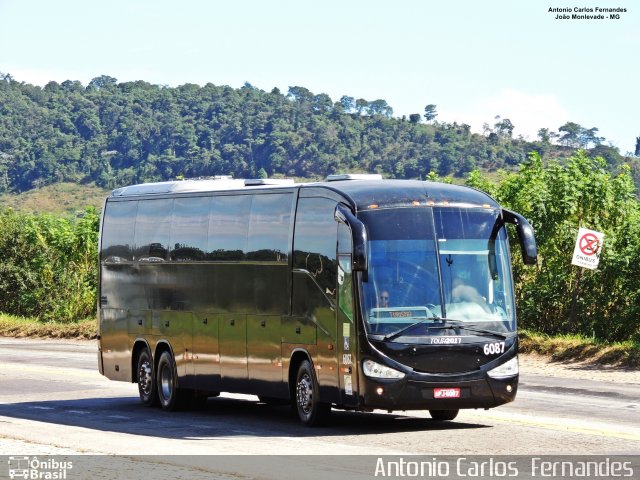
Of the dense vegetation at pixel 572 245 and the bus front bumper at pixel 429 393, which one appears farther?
the dense vegetation at pixel 572 245

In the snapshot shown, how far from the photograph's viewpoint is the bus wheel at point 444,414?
19594 mm

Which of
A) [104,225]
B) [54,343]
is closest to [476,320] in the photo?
[104,225]

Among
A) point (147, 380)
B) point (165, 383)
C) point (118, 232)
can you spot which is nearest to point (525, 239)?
point (165, 383)

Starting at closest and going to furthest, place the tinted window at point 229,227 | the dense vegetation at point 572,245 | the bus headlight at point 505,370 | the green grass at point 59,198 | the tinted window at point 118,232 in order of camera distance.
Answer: the bus headlight at point 505,370, the tinted window at point 229,227, the tinted window at point 118,232, the dense vegetation at point 572,245, the green grass at point 59,198

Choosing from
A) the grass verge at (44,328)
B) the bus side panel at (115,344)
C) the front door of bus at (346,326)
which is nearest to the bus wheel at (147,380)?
the bus side panel at (115,344)

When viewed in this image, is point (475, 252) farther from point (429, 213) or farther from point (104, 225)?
point (104, 225)

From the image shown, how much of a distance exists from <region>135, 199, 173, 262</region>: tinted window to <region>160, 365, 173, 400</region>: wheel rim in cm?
193

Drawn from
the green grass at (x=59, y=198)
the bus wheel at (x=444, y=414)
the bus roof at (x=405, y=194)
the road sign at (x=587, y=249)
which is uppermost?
the green grass at (x=59, y=198)

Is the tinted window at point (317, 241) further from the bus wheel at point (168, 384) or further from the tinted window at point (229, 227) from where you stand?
the bus wheel at point (168, 384)

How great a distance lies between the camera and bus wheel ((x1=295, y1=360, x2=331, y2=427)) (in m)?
18.8

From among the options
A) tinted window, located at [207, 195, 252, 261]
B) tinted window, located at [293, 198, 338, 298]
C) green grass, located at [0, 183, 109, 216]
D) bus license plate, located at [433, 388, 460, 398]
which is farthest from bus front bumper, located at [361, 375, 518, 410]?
green grass, located at [0, 183, 109, 216]

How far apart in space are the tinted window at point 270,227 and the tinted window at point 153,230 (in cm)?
310

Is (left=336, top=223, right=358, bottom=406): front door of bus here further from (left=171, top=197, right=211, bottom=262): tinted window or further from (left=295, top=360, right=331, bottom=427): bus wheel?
(left=171, top=197, right=211, bottom=262): tinted window

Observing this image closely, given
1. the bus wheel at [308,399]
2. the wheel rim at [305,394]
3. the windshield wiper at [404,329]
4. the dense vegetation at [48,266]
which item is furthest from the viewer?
the dense vegetation at [48,266]
